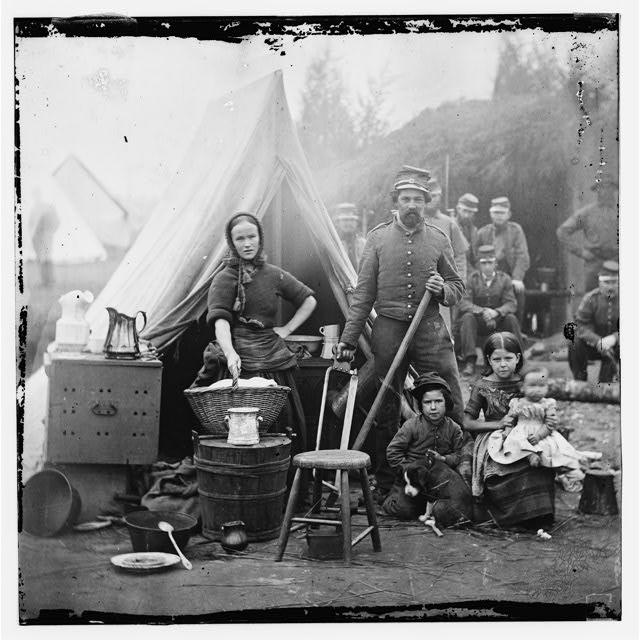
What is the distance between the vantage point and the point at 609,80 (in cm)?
646

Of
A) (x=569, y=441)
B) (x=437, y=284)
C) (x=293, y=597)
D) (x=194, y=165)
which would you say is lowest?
(x=293, y=597)

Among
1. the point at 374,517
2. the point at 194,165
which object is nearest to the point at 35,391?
the point at 194,165

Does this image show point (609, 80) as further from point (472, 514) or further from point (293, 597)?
point (293, 597)

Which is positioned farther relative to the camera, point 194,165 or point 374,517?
point 194,165

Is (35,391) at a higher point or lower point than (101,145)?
lower

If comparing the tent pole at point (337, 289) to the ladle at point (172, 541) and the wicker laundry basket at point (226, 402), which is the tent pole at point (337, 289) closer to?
the wicker laundry basket at point (226, 402)

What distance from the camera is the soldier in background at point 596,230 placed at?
646 centimetres

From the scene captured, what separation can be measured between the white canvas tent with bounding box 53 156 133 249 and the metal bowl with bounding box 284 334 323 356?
4.17ft

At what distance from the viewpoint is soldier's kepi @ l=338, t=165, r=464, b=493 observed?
6500 millimetres

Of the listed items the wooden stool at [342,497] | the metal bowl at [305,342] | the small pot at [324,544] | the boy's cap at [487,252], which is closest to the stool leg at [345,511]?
the wooden stool at [342,497]

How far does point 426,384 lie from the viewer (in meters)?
6.34

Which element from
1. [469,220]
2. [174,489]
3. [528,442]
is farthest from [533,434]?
[174,489]

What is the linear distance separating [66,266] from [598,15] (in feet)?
12.2

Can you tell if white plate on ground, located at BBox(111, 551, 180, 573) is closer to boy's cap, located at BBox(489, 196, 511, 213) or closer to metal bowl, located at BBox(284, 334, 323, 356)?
metal bowl, located at BBox(284, 334, 323, 356)
